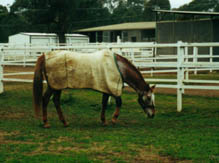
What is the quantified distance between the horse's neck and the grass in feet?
2.25

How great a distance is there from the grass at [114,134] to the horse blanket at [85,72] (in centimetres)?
73

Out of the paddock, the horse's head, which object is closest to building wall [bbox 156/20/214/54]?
the paddock

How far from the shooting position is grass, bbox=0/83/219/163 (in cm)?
434

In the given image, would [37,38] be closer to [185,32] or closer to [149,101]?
[185,32]

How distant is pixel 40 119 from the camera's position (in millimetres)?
7133

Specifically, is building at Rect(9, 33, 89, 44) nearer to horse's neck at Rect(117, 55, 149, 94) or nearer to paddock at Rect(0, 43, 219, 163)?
paddock at Rect(0, 43, 219, 163)

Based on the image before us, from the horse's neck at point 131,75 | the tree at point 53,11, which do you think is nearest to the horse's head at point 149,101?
the horse's neck at point 131,75

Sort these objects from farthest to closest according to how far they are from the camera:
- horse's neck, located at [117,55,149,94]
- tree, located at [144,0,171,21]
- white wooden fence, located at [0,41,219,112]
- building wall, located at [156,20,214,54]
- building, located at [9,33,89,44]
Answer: tree, located at [144,0,171,21]
building, located at [9,33,89,44]
building wall, located at [156,20,214,54]
white wooden fence, located at [0,41,219,112]
horse's neck, located at [117,55,149,94]

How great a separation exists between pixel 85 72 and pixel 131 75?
0.83 meters

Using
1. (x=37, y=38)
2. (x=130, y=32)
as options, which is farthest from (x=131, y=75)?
(x=130, y=32)

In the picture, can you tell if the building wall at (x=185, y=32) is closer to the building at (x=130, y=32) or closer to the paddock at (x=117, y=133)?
the paddock at (x=117, y=133)

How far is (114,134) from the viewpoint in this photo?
5.61 m

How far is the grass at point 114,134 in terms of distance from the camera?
434 centimetres

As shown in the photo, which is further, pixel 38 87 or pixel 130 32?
pixel 130 32
